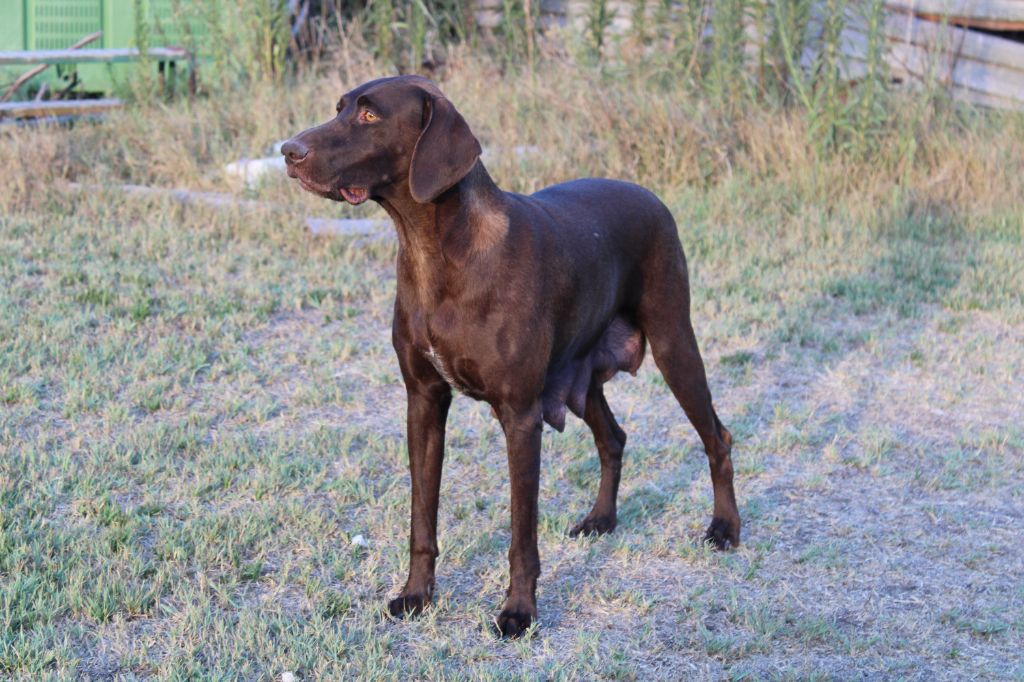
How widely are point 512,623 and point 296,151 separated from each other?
5.13 feet

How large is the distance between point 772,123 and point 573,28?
240cm

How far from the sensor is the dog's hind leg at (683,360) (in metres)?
4.43

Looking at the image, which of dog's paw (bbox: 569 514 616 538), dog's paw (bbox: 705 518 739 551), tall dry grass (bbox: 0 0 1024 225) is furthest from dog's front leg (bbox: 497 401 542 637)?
tall dry grass (bbox: 0 0 1024 225)

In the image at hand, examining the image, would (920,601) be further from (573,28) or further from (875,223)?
(573,28)

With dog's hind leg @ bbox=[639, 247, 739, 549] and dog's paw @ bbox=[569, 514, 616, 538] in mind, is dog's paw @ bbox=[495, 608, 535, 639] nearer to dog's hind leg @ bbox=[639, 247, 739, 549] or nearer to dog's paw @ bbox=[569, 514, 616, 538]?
dog's paw @ bbox=[569, 514, 616, 538]

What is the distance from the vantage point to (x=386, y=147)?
3559mm

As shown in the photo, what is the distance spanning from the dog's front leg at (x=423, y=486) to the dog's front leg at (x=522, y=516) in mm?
235

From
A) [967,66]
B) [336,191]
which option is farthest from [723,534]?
[967,66]

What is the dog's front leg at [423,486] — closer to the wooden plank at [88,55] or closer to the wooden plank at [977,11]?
the wooden plank at [88,55]

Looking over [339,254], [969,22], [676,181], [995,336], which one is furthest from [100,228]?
[969,22]

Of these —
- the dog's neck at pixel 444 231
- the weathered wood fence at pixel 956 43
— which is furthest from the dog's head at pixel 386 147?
the weathered wood fence at pixel 956 43

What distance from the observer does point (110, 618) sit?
12.4 ft

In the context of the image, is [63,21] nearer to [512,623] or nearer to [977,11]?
[977,11]

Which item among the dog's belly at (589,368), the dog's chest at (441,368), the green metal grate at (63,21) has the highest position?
the green metal grate at (63,21)
